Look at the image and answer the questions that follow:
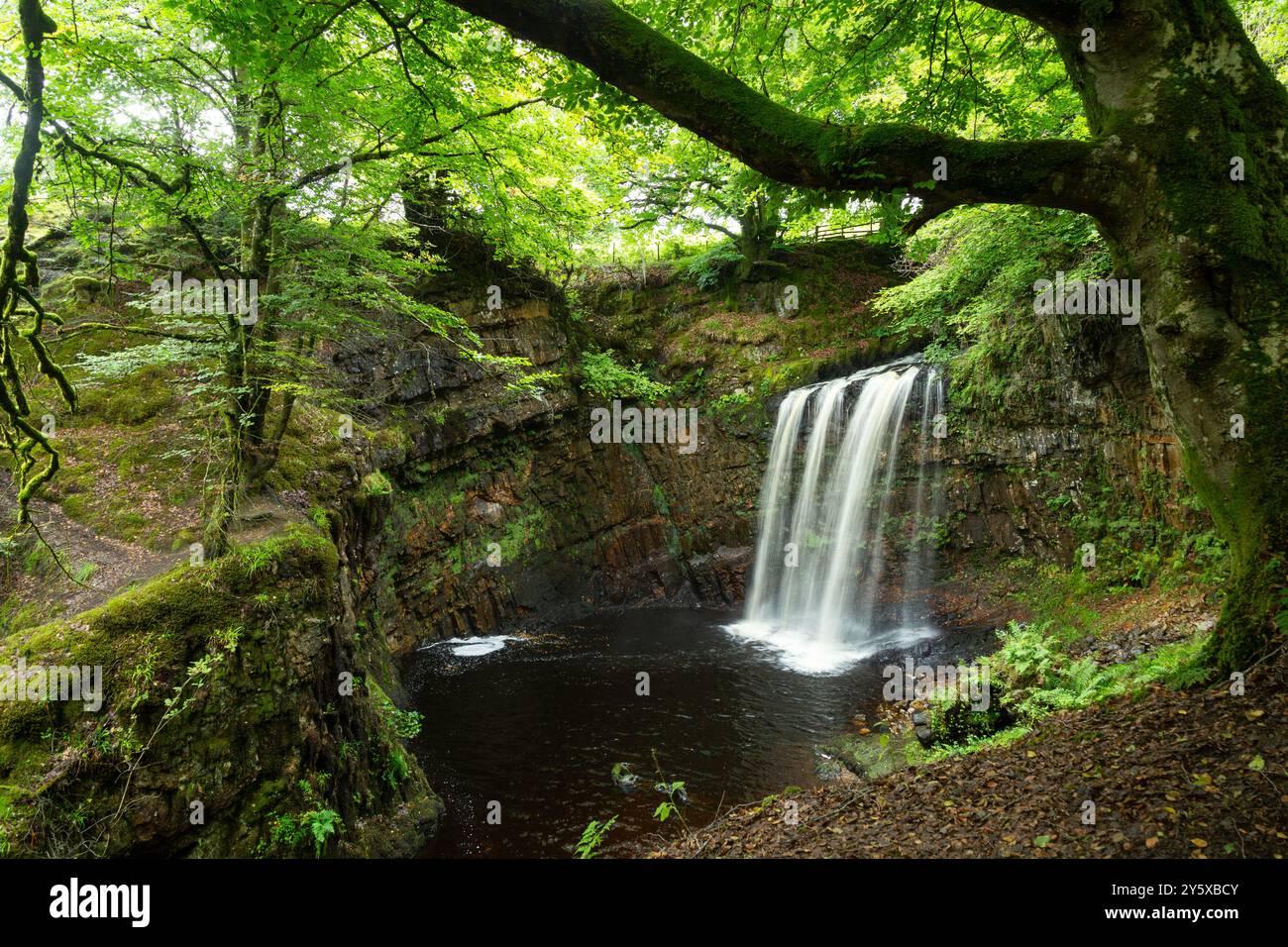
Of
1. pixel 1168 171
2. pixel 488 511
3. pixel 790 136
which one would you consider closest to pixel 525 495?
pixel 488 511

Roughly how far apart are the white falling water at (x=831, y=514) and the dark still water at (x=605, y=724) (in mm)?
1272

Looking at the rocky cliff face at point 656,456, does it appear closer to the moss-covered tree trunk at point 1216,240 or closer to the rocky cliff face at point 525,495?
the rocky cliff face at point 525,495

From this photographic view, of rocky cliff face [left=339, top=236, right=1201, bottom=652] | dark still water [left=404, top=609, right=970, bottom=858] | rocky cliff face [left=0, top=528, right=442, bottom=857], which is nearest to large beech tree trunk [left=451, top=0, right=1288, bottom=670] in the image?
rocky cliff face [left=0, top=528, right=442, bottom=857]

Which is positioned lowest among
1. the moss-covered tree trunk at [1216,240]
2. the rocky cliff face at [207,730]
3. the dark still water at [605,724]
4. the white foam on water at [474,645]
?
the dark still water at [605,724]

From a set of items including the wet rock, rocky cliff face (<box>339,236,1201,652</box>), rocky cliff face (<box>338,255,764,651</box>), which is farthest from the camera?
the wet rock

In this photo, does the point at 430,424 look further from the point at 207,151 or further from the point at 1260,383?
the point at 1260,383

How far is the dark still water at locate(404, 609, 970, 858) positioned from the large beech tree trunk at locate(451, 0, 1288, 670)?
6.21 meters

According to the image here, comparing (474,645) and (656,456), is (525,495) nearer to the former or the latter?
(656,456)

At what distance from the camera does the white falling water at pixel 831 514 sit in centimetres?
1386

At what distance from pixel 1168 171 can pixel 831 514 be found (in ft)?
38.7

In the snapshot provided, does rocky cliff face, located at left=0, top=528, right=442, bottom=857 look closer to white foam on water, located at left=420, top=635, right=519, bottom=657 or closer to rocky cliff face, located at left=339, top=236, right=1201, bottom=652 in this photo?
rocky cliff face, located at left=339, top=236, right=1201, bottom=652

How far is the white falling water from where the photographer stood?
13859 mm

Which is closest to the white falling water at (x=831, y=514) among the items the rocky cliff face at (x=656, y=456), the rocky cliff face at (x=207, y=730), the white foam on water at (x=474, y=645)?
→ the rocky cliff face at (x=656, y=456)

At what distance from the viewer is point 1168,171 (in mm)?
3596
